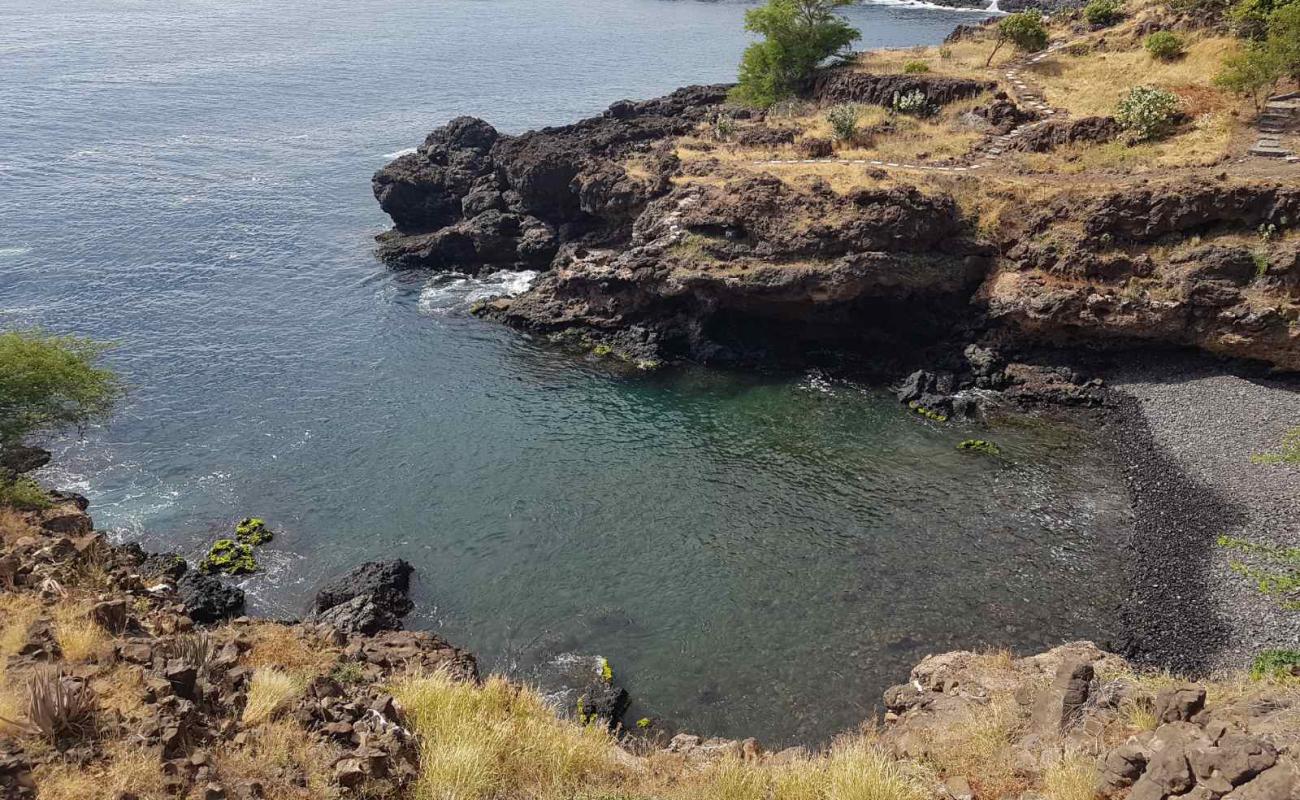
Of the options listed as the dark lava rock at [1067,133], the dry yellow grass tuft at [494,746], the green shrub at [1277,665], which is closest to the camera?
the dry yellow grass tuft at [494,746]

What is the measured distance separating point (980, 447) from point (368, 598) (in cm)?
2461

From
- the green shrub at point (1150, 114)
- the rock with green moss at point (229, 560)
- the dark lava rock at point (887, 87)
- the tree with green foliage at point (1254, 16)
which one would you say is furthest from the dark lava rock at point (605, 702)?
the tree with green foliage at point (1254, 16)

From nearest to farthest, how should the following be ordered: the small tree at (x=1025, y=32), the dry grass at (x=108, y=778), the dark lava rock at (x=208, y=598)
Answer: the dry grass at (x=108, y=778), the dark lava rock at (x=208, y=598), the small tree at (x=1025, y=32)

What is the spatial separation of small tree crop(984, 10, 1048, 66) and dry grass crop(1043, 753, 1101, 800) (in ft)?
176

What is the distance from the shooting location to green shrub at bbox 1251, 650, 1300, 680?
17677 mm

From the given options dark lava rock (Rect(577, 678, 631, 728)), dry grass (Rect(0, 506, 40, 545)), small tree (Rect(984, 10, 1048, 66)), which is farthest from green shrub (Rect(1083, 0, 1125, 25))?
dry grass (Rect(0, 506, 40, 545))

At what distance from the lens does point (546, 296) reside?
46.8 metres

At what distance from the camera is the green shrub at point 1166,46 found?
4772 cm

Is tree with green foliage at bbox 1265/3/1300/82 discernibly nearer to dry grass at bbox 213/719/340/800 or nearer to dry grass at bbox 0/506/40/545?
dry grass at bbox 213/719/340/800

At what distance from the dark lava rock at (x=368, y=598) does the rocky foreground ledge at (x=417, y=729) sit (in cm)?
467

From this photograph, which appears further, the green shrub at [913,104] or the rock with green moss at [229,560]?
the green shrub at [913,104]

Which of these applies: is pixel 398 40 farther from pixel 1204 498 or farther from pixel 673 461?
pixel 1204 498

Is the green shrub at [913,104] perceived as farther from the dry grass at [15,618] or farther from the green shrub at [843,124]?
the dry grass at [15,618]

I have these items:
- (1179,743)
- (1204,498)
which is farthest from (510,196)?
(1179,743)
